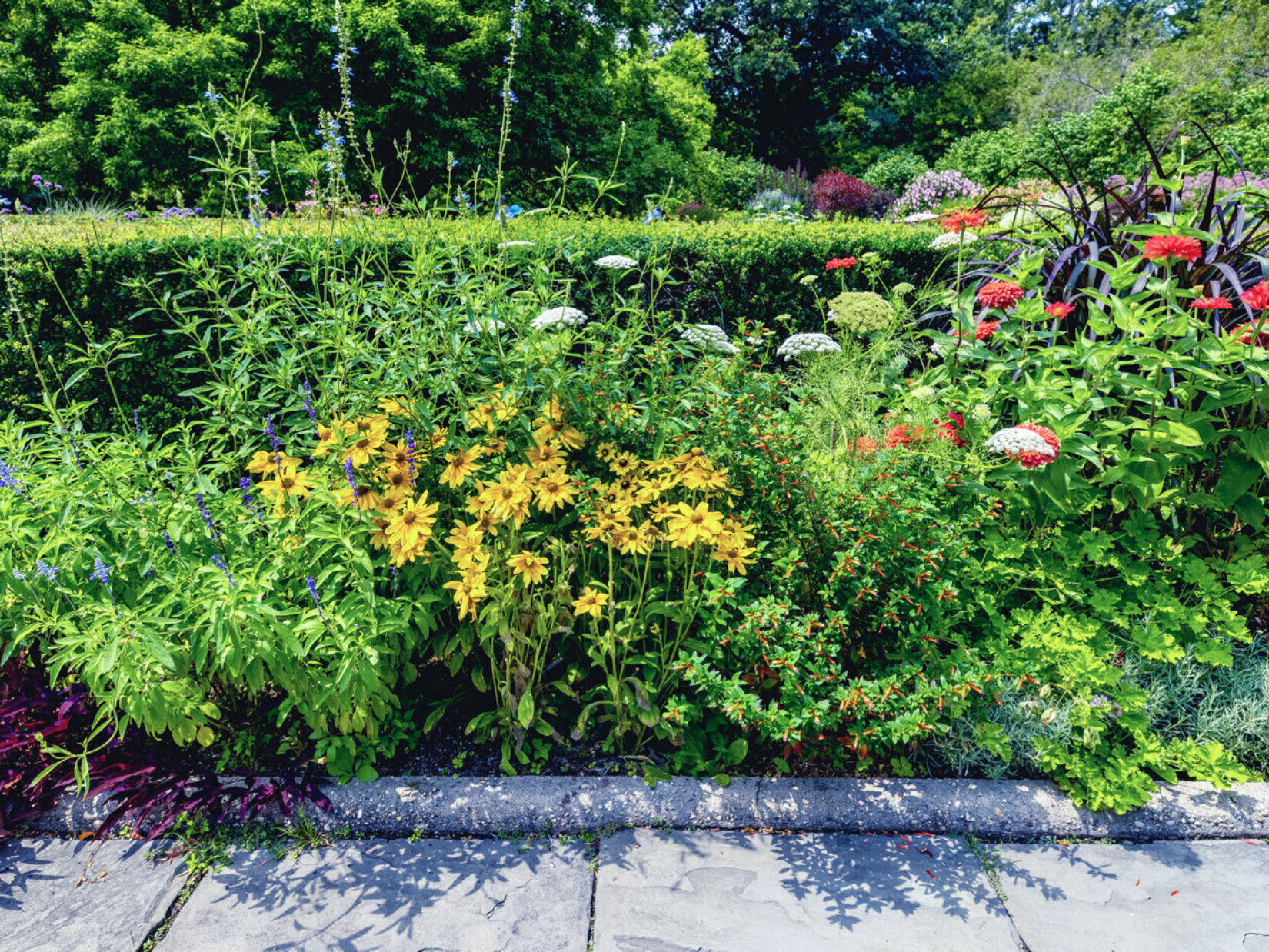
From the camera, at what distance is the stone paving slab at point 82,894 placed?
66.8 inches

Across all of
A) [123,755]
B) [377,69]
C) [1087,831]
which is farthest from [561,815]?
[377,69]

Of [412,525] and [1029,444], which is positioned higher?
[1029,444]

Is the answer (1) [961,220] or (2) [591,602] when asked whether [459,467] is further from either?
(1) [961,220]

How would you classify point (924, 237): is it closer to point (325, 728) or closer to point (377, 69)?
point (325, 728)

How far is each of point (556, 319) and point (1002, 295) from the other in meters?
1.59

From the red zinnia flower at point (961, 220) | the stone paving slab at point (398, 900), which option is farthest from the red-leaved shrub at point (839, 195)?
the stone paving slab at point (398, 900)

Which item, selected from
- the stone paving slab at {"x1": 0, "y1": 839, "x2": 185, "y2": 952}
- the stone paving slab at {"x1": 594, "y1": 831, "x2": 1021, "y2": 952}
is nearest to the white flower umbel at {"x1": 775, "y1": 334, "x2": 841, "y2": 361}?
the stone paving slab at {"x1": 594, "y1": 831, "x2": 1021, "y2": 952}

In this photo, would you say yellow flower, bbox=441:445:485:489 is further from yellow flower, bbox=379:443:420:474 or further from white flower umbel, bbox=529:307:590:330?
white flower umbel, bbox=529:307:590:330

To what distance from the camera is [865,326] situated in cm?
387

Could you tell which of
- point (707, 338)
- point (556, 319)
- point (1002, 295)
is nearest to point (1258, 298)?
point (1002, 295)

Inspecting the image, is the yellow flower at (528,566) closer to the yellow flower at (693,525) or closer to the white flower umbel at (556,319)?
the yellow flower at (693,525)

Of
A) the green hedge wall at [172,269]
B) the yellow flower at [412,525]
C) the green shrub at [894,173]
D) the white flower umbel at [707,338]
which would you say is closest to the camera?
the yellow flower at [412,525]

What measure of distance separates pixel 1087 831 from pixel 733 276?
334 centimetres

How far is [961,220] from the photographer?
3.07 metres
